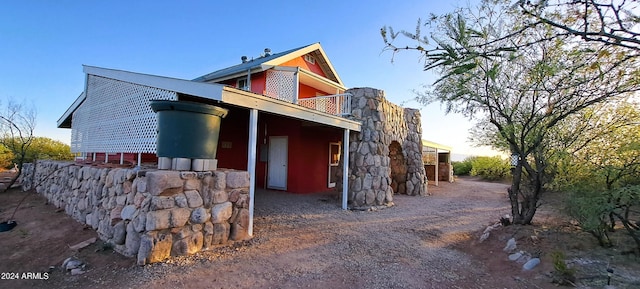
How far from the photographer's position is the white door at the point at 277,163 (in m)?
9.58

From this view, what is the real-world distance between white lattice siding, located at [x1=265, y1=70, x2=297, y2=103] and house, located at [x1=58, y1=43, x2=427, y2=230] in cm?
4

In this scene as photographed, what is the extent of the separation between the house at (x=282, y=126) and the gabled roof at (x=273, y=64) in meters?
0.05

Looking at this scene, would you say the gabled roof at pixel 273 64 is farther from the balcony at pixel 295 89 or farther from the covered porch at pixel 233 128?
the covered porch at pixel 233 128

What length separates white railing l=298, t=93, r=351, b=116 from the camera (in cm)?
850

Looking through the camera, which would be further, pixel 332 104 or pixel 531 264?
pixel 332 104

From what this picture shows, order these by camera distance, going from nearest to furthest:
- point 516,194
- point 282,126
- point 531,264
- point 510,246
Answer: point 531,264 < point 510,246 < point 516,194 < point 282,126

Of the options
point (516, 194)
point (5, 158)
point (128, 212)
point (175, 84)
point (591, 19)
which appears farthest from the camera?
point (5, 158)

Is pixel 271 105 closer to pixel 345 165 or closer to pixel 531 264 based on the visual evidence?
pixel 345 165

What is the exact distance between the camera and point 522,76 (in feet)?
13.9

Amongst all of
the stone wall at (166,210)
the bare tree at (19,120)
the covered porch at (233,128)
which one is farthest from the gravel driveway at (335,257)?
the bare tree at (19,120)

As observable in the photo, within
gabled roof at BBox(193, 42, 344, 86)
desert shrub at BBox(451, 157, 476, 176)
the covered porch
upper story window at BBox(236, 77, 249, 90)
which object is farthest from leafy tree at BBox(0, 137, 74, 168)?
desert shrub at BBox(451, 157, 476, 176)

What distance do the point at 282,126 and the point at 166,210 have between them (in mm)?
6440

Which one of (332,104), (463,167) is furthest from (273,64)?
(463,167)

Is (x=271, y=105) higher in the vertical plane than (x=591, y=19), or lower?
lower
